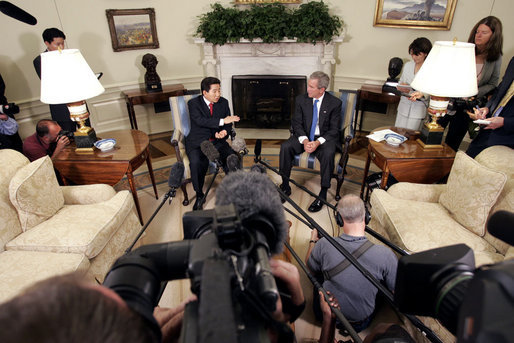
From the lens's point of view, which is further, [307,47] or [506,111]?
[307,47]

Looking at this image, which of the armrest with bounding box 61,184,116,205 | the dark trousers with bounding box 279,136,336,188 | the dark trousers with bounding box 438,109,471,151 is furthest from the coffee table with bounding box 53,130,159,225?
the dark trousers with bounding box 438,109,471,151

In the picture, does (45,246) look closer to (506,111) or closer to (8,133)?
(8,133)

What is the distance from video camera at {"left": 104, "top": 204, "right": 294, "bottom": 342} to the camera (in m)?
0.43

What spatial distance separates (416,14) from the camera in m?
3.99

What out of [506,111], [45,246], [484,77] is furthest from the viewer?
[484,77]

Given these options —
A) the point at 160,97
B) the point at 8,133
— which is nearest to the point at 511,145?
the point at 160,97

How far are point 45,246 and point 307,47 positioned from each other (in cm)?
392

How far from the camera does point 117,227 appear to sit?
7.40ft

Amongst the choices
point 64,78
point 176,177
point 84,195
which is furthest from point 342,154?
point 64,78

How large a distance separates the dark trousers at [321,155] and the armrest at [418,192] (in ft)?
2.39

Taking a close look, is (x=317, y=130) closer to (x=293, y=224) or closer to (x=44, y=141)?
(x=293, y=224)

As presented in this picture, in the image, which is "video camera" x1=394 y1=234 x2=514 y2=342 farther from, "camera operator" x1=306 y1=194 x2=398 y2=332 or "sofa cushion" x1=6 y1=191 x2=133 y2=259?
"sofa cushion" x1=6 y1=191 x2=133 y2=259

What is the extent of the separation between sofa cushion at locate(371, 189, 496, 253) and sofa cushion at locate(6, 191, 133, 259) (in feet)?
6.40

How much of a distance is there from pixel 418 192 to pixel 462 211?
1.29ft
